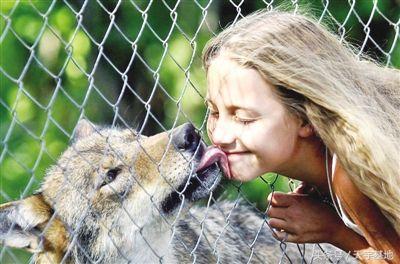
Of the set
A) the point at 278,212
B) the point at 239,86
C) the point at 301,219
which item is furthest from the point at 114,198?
the point at 239,86

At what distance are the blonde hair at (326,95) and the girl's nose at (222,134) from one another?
249 mm

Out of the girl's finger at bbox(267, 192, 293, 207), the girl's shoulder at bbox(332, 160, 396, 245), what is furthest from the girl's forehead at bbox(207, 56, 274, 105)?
the girl's finger at bbox(267, 192, 293, 207)

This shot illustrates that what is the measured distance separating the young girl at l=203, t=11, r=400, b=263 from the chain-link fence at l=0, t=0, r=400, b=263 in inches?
11.4

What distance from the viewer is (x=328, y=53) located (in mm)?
3932

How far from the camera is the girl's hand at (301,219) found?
4.10 metres

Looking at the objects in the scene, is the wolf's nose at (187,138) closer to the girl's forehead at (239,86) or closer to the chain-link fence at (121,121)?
the chain-link fence at (121,121)

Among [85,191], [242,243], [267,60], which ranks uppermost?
[267,60]

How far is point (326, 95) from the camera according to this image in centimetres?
374

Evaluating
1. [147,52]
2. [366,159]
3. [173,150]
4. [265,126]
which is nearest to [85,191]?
[173,150]

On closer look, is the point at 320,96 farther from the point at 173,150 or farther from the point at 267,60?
the point at 173,150

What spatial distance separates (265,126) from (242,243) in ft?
4.99

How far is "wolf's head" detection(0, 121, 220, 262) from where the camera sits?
4.12 metres

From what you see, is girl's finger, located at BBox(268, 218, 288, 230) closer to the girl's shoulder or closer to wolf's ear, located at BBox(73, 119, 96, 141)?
the girl's shoulder

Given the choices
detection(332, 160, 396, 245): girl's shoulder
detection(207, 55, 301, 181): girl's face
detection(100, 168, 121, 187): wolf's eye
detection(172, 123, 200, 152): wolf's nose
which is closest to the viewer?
detection(207, 55, 301, 181): girl's face
